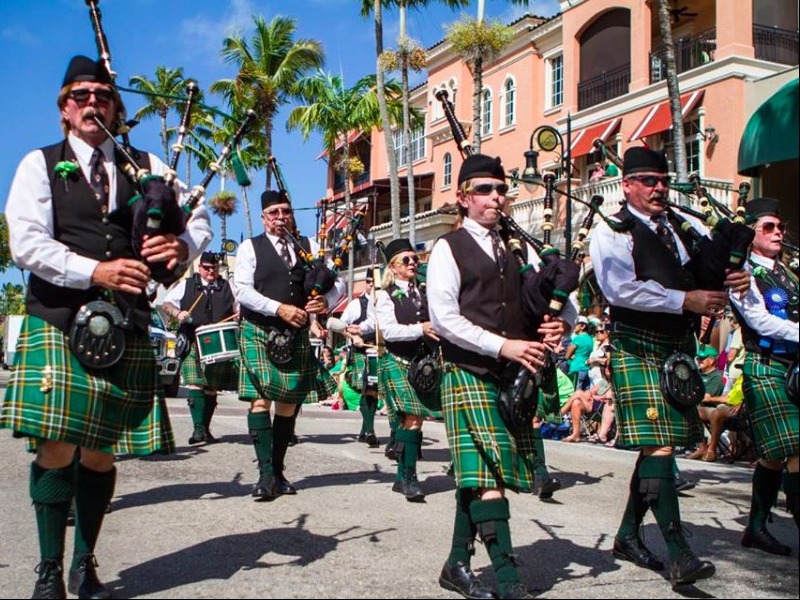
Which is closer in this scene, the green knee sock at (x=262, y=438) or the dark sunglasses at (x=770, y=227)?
the dark sunglasses at (x=770, y=227)

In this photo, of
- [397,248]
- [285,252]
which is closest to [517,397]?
[285,252]

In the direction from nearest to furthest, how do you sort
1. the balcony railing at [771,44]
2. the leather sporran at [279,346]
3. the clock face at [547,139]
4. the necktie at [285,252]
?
the leather sporran at [279,346] < the necktie at [285,252] < the clock face at [547,139] < the balcony railing at [771,44]

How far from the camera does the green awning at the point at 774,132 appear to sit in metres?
2.44

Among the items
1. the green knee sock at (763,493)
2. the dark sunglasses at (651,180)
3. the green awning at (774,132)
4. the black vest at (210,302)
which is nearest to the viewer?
the green awning at (774,132)

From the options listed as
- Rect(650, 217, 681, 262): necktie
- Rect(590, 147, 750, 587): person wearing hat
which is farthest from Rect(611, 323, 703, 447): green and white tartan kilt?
Rect(650, 217, 681, 262): necktie

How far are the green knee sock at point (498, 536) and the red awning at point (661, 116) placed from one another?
59.0 feet

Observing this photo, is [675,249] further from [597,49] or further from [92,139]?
[597,49]

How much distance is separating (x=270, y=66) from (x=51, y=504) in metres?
26.1

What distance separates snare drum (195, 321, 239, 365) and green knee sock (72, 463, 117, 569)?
15.6ft

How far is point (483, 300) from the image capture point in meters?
3.87

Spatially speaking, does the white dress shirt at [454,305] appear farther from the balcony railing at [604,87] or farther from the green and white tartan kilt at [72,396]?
the balcony railing at [604,87]

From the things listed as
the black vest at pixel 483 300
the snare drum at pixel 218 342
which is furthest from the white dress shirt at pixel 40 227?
the snare drum at pixel 218 342

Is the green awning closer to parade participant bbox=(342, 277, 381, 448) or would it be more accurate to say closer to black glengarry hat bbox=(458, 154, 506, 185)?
black glengarry hat bbox=(458, 154, 506, 185)

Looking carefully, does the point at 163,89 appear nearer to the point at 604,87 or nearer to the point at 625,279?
the point at 604,87
